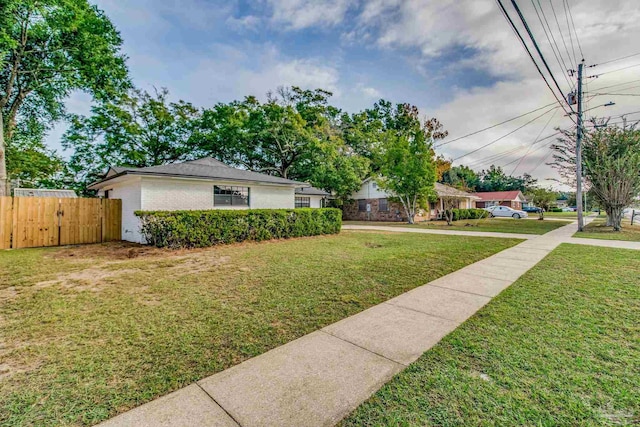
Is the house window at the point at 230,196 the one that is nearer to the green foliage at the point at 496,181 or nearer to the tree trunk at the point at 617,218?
the tree trunk at the point at 617,218

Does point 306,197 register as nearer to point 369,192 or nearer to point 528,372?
point 369,192

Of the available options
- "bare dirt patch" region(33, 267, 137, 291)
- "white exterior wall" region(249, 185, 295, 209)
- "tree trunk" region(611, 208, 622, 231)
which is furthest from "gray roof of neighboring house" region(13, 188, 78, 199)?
"tree trunk" region(611, 208, 622, 231)

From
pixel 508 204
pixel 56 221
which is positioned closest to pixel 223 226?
pixel 56 221

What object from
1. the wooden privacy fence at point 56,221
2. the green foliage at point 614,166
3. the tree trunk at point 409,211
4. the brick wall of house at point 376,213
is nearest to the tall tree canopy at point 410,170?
the tree trunk at point 409,211

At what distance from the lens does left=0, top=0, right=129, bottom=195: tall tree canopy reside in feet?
40.1

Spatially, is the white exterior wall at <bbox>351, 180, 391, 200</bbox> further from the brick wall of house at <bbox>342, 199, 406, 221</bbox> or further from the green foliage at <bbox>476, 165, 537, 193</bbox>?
the green foliage at <bbox>476, 165, 537, 193</bbox>

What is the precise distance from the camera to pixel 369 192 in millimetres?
27500

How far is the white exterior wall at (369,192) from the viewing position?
86.8ft

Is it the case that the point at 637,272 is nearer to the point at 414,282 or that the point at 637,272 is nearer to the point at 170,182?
the point at 414,282

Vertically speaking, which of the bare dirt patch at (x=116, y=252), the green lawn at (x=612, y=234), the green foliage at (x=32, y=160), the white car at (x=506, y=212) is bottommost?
the bare dirt patch at (x=116, y=252)

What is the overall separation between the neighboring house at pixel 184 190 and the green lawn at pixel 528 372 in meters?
11.1

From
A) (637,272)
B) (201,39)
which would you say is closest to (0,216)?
(201,39)

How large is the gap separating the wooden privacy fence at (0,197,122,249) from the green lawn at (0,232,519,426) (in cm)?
213

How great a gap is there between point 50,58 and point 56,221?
1028 cm
